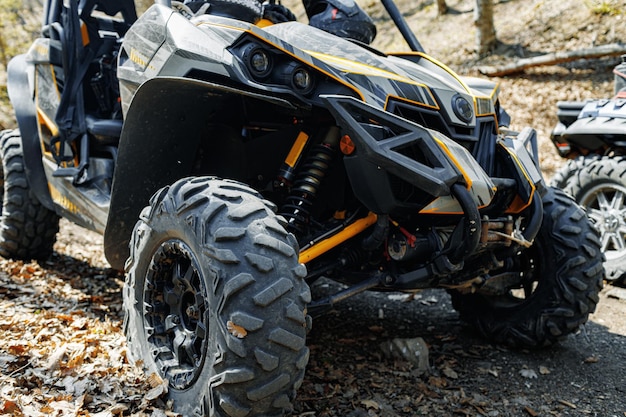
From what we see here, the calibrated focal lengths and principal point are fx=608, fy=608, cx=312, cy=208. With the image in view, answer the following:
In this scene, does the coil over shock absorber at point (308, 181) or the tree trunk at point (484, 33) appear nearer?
the coil over shock absorber at point (308, 181)

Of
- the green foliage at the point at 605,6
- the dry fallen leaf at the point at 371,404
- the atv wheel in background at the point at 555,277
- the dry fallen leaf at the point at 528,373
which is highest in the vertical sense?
the green foliage at the point at 605,6

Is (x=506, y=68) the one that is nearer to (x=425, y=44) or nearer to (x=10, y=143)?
(x=425, y=44)

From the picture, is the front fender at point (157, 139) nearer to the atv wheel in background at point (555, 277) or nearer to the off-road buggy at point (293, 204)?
the off-road buggy at point (293, 204)

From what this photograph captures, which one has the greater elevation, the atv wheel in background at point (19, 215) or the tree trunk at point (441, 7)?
→ the tree trunk at point (441, 7)

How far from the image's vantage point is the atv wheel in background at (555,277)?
3.56m

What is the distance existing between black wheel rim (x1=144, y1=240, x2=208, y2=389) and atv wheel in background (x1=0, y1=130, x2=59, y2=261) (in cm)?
262

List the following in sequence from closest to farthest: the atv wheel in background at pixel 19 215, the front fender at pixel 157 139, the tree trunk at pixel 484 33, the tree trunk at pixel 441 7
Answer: the front fender at pixel 157 139 < the atv wheel in background at pixel 19 215 < the tree trunk at pixel 484 33 < the tree trunk at pixel 441 7

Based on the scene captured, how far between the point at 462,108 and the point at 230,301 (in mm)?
1523

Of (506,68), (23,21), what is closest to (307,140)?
(506,68)

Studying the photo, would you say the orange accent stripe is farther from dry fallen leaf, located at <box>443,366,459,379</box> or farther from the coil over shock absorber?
dry fallen leaf, located at <box>443,366,459,379</box>

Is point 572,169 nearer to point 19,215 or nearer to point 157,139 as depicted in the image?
point 157,139

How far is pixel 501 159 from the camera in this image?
10.2 feet

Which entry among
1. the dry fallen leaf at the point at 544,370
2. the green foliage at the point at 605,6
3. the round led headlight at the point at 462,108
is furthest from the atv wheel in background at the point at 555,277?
the green foliage at the point at 605,6

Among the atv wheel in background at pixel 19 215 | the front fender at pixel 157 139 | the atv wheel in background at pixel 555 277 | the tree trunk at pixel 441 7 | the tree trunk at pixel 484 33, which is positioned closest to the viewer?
the front fender at pixel 157 139
